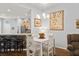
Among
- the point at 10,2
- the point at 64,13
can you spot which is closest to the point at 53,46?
the point at 64,13

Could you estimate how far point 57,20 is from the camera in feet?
8.09

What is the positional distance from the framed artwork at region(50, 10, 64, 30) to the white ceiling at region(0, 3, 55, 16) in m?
0.18

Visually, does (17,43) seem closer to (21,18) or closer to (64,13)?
(21,18)

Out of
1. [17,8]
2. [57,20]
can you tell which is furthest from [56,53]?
[17,8]

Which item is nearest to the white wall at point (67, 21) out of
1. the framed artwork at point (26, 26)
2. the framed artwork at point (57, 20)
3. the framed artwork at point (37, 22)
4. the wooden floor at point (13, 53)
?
the framed artwork at point (57, 20)

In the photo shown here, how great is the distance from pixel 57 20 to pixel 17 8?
2.37 feet

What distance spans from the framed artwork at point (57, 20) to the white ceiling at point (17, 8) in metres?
0.18

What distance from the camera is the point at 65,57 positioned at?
93.9 inches

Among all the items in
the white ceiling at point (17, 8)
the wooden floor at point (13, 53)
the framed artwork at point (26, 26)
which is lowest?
the wooden floor at point (13, 53)

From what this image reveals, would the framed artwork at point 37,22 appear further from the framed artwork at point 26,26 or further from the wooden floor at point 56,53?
the wooden floor at point 56,53

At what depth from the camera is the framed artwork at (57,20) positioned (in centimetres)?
242

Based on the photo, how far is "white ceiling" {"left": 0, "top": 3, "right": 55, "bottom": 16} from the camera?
2.40m

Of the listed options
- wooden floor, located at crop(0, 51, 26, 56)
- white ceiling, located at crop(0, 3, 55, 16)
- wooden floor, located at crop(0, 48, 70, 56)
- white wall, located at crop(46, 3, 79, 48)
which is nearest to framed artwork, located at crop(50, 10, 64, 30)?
white wall, located at crop(46, 3, 79, 48)

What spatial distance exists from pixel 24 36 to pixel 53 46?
528 millimetres
